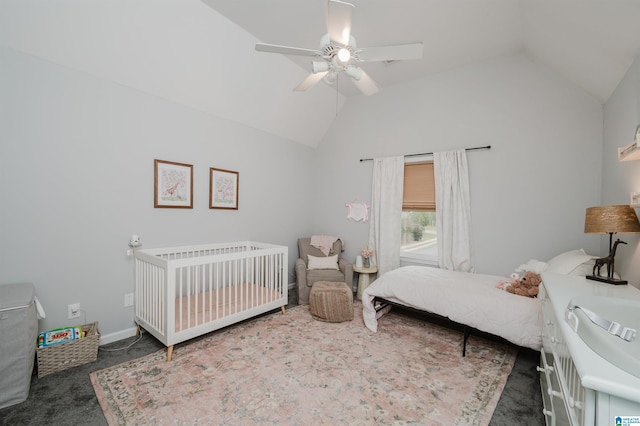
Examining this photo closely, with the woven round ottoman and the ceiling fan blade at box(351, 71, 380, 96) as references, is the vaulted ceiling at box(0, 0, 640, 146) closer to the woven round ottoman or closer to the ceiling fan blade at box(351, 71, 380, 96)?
the ceiling fan blade at box(351, 71, 380, 96)

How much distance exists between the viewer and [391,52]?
183cm

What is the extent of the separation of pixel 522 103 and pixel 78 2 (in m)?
4.00

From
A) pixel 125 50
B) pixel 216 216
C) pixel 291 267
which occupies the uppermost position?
pixel 125 50

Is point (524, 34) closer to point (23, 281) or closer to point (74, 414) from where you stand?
point (74, 414)

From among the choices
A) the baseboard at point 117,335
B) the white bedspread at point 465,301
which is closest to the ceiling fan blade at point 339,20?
the white bedspread at point 465,301

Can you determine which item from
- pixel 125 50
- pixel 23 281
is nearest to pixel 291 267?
pixel 23 281

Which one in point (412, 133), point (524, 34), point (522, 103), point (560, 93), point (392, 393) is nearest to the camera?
point (392, 393)

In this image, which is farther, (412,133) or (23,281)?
(412,133)

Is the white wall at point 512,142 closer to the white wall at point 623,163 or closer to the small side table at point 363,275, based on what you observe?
the white wall at point 623,163

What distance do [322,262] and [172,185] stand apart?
2055 millimetres

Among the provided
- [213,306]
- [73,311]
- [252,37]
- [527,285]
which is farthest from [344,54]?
[73,311]

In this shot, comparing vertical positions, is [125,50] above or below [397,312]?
above

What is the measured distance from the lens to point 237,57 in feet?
8.94

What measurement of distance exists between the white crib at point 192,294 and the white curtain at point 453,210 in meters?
1.95
